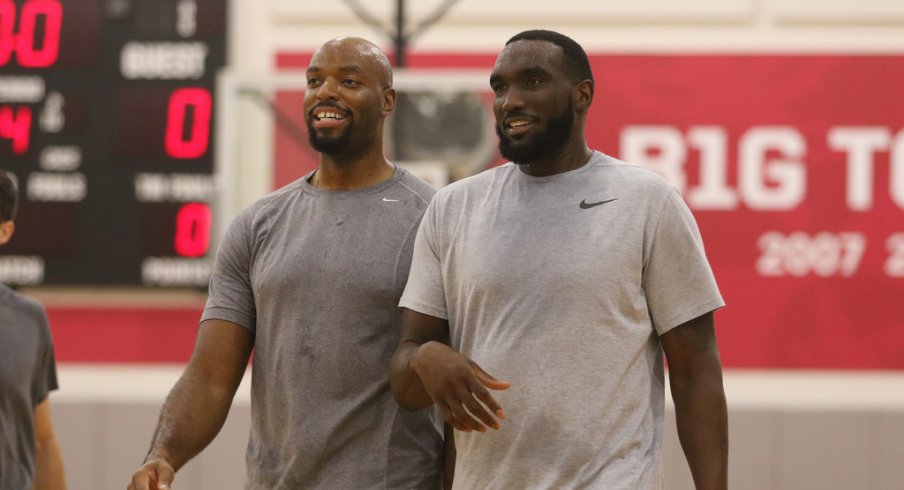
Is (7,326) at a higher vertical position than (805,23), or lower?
lower

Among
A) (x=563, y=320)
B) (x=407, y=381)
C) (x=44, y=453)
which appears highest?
(x=563, y=320)

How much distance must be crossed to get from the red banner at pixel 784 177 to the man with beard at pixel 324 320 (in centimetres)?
297

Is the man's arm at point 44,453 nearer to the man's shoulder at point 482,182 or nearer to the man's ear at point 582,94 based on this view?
the man's shoulder at point 482,182

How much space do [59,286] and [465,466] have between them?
11.9 feet

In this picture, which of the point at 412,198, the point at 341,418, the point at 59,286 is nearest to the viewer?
the point at 341,418

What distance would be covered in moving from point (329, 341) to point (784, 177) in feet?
11.9

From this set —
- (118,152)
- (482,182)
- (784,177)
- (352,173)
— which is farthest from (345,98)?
(784,177)

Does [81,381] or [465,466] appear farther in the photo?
[81,381]

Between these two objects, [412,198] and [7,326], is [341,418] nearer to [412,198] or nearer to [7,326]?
[412,198]

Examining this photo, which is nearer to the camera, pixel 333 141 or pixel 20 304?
pixel 333 141

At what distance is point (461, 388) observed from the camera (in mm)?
1782

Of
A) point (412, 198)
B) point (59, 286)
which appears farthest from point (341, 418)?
point (59, 286)

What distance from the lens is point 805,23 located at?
5.37 metres

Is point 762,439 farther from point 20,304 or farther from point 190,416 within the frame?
point 190,416
